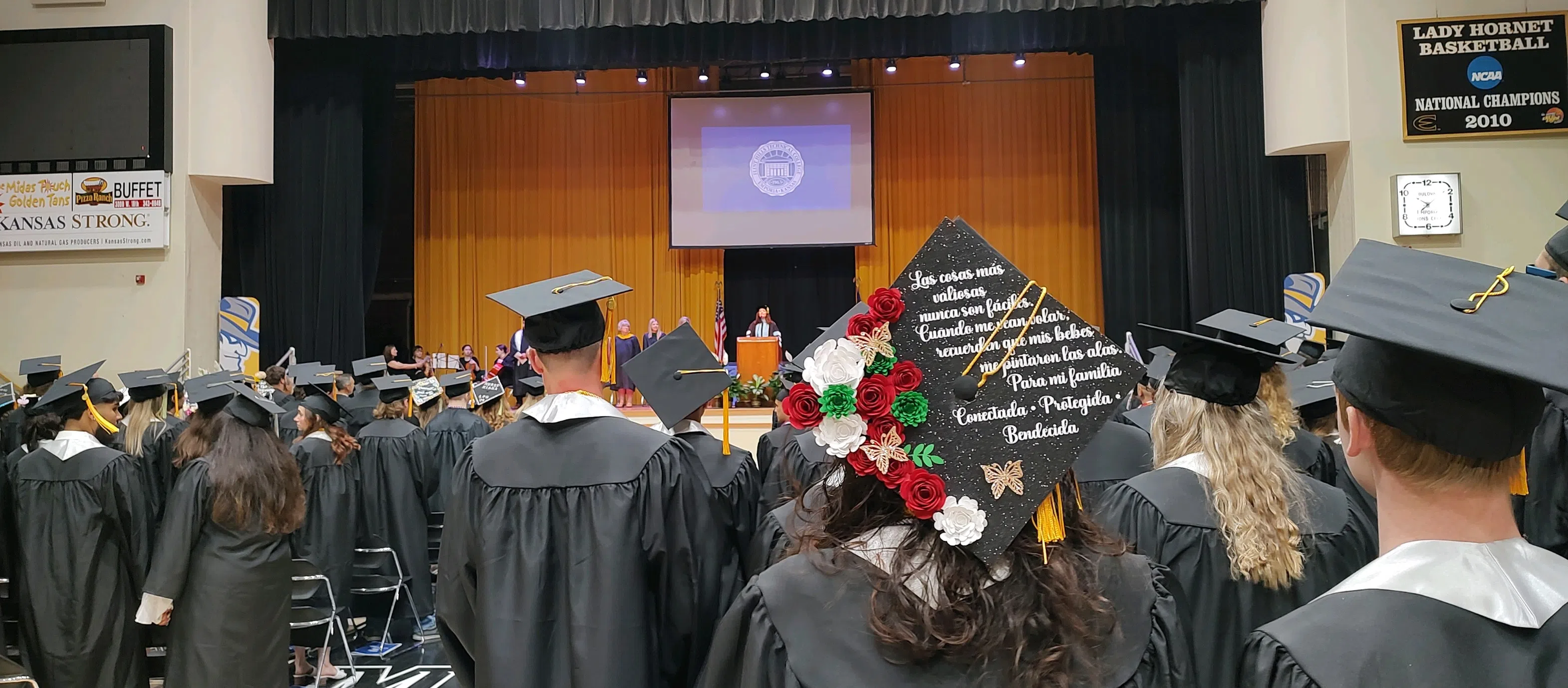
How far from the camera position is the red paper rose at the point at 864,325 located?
1.41m

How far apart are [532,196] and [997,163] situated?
819cm

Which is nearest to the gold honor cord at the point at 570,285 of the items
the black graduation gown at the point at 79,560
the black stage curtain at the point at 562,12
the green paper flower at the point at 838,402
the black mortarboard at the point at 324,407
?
the green paper flower at the point at 838,402

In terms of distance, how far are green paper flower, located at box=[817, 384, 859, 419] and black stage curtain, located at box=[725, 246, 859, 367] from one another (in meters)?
15.8

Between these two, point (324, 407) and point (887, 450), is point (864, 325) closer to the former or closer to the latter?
point (887, 450)

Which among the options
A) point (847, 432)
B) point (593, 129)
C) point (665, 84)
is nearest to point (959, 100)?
point (665, 84)

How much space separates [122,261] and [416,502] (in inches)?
300

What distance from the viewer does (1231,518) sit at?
227cm

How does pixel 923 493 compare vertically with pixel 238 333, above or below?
A: below

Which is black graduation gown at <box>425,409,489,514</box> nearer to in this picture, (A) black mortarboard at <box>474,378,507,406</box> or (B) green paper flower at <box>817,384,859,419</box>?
(A) black mortarboard at <box>474,378,507,406</box>

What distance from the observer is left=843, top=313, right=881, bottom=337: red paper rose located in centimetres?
141

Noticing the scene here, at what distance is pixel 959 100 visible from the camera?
17.4 meters

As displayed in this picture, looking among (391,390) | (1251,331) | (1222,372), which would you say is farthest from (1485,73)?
(391,390)

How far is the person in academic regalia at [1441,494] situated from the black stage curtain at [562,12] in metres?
11.0

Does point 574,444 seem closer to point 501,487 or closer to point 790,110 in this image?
point 501,487
